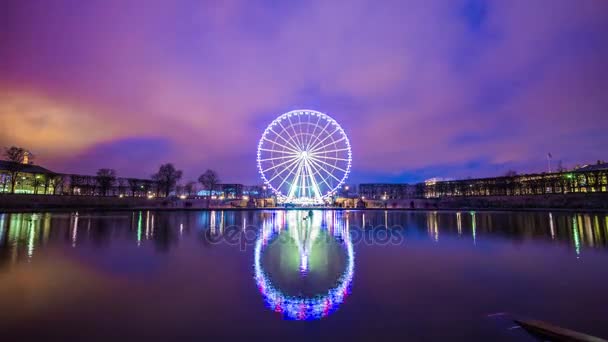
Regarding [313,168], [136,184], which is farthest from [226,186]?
[313,168]

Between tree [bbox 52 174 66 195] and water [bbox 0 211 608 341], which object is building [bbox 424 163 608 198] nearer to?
water [bbox 0 211 608 341]

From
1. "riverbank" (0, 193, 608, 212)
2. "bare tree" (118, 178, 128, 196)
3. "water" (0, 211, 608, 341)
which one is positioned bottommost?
"water" (0, 211, 608, 341)

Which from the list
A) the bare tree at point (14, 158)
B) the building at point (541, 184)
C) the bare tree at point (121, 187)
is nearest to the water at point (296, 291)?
the bare tree at point (14, 158)

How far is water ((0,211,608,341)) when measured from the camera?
4.78m

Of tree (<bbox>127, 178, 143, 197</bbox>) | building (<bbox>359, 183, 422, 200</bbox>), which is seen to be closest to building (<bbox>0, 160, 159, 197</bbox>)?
tree (<bbox>127, 178, 143, 197</bbox>)

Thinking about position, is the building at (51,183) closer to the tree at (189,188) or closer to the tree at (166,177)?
the tree at (166,177)

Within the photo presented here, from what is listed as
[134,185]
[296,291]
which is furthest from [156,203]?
[296,291]

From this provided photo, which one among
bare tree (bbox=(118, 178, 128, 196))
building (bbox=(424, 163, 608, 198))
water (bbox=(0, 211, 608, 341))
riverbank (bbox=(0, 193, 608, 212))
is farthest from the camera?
bare tree (bbox=(118, 178, 128, 196))

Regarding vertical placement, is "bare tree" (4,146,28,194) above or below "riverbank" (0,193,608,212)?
above

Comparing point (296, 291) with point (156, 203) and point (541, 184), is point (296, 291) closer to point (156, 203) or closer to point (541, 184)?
point (156, 203)

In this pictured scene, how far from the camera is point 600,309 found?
554 centimetres

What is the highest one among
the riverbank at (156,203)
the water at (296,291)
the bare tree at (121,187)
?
the bare tree at (121,187)

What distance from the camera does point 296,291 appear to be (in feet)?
21.3

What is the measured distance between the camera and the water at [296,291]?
4.78 metres
